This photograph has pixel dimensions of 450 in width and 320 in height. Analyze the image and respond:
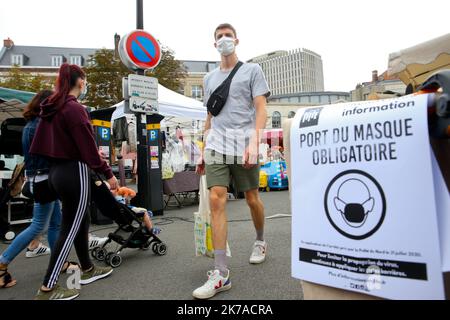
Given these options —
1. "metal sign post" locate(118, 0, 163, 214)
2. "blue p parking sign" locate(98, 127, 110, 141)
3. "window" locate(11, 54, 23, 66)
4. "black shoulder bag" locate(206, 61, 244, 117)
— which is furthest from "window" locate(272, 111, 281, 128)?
"black shoulder bag" locate(206, 61, 244, 117)

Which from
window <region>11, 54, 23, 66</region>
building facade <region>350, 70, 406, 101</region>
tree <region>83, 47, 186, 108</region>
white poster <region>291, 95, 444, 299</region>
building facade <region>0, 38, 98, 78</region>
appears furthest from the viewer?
window <region>11, 54, 23, 66</region>

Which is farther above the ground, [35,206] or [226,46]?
[226,46]

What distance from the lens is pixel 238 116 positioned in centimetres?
274

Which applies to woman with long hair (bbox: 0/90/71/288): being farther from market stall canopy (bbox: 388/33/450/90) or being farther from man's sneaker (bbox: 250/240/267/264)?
market stall canopy (bbox: 388/33/450/90)

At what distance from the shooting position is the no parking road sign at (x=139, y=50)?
5432 mm

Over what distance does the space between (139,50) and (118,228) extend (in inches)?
130

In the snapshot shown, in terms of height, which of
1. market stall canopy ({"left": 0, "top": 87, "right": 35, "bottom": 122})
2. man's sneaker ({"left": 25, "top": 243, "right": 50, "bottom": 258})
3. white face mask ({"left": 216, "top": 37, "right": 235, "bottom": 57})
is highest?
market stall canopy ({"left": 0, "top": 87, "right": 35, "bottom": 122})

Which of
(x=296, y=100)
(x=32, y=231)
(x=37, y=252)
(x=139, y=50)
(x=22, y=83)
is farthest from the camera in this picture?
(x=296, y=100)

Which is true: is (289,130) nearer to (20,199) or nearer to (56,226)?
(56,226)

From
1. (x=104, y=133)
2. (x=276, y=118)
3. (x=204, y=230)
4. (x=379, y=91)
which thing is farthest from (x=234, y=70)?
(x=276, y=118)

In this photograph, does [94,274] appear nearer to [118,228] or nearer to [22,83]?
[118,228]

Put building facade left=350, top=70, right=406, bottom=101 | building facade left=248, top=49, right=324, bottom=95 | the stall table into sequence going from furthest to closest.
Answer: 1. building facade left=248, top=49, right=324, bottom=95
2. the stall table
3. building facade left=350, top=70, right=406, bottom=101

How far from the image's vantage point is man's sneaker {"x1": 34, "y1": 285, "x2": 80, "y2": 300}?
232 centimetres
